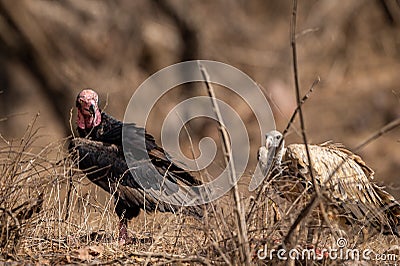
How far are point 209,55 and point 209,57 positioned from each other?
0.14 metres

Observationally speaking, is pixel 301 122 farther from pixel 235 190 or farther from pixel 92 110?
pixel 92 110

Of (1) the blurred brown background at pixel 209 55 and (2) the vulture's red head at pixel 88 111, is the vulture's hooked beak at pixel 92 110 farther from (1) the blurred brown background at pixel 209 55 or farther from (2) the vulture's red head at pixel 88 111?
(1) the blurred brown background at pixel 209 55

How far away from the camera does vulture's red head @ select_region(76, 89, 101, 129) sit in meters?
5.86

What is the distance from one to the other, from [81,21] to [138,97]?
3.41m

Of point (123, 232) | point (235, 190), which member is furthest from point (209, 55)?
point (235, 190)

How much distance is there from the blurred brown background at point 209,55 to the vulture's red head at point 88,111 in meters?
4.22

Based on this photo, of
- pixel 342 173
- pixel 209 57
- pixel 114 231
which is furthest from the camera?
pixel 209 57

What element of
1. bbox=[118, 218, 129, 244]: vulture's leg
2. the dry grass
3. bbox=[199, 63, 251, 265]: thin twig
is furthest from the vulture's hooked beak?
bbox=[199, 63, 251, 265]: thin twig

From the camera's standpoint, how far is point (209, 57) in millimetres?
13188

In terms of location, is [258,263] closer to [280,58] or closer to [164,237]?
[164,237]

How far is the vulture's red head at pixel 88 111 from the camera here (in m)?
5.86

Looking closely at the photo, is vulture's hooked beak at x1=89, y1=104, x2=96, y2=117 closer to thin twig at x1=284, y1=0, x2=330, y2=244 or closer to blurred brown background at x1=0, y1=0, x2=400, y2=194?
thin twig at x1=284, y1=0, x2=330, y2=244

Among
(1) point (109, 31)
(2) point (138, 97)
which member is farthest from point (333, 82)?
(2) point (138, 97)

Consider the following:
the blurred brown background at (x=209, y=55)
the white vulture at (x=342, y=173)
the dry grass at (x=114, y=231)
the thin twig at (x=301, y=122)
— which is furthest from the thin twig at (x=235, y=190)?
the blurred brown background at (x=209, y=55)
